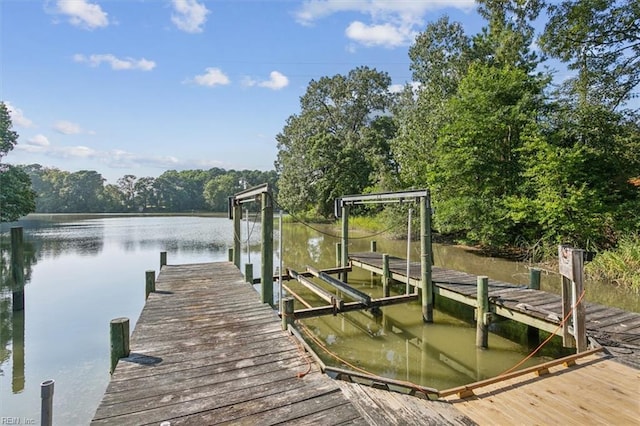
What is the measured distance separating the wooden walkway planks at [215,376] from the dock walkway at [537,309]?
371 cm

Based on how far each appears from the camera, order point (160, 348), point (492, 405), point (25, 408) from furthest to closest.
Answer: point (25, 408) < point (160, 348) < point (492, 405)

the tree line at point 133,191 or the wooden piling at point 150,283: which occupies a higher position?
the tree line at point 133,191

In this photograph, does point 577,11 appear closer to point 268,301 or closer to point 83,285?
point 268,301

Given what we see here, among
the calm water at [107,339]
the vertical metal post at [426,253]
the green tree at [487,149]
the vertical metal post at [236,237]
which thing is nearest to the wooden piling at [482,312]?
the calm water at [107,339]

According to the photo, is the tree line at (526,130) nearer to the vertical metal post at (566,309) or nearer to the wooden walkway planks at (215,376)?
the vertical metal post at (566,309)

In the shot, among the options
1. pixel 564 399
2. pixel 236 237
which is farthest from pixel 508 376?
pixel 236 237

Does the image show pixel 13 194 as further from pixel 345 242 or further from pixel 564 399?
pixel 564 399

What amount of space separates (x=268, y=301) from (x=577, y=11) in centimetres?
1387

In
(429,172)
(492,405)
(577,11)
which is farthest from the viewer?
(429,172)

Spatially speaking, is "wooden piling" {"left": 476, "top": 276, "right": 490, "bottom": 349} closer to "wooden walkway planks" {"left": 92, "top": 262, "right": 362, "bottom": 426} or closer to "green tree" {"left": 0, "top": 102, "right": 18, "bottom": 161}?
"wooden walkway planks" {"left": 92, "top": 262, "right": 362, "bottom": 426}

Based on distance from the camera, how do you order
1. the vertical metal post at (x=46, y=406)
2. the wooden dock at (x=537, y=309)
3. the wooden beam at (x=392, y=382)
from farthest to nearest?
the wooden dock at (x=537, y=309)
the wooden beam at (x=392, y=382)
the vertical metal post at (x=46, y=406)

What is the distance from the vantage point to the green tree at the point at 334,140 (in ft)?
94.4

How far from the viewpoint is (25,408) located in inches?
182

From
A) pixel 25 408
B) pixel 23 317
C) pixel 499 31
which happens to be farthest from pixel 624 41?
pixel 23 317
